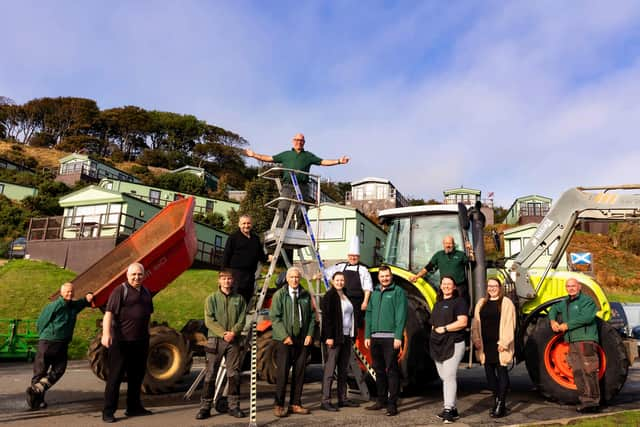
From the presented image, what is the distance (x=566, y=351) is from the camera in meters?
6.62

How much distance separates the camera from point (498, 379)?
5996 millimetres

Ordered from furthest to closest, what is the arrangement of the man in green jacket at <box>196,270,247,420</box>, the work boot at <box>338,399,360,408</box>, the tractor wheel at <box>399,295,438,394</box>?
1. the tractor wheel at <box>399,295,438,394</box>
2. the work boot at <box>338,399,360,408</box>
3. the man in green jacket at <box>196,270,247,420</box>

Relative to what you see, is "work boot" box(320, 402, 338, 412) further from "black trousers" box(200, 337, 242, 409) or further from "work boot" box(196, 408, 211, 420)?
"work boot" box(196, 408, 211, 420)

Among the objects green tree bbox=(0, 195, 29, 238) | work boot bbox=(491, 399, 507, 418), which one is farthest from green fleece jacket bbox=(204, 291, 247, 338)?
green tree bbox=(0, 195, 29, 238)

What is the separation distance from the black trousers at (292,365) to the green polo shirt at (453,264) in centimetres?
240

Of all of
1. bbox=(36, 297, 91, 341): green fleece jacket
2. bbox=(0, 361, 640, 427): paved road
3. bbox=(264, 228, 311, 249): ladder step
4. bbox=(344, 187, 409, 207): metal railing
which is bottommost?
bbox=(0, 361, 640, 427): paved road

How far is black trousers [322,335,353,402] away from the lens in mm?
6280

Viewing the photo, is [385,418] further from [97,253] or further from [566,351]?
[97,253]

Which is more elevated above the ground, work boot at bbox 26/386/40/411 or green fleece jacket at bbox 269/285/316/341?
green fleece jacket at bbox 269/285/316/341

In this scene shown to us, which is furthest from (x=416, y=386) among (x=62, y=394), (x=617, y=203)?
(x=62, y=394)

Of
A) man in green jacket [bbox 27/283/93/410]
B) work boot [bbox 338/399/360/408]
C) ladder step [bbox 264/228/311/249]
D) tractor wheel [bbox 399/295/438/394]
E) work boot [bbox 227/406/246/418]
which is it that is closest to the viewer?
work boot [bbox 227/406/246/418]

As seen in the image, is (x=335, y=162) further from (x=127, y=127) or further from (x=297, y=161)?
(x=127, y=127)

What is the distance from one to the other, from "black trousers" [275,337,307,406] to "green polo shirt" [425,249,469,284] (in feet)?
7.87

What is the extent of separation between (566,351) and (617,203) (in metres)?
2.72
